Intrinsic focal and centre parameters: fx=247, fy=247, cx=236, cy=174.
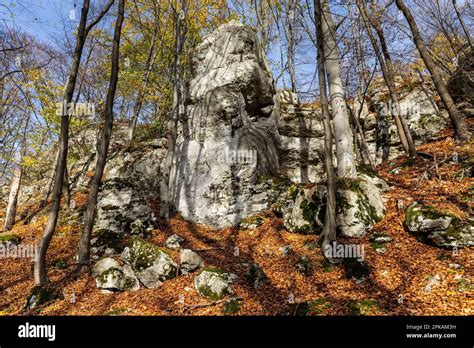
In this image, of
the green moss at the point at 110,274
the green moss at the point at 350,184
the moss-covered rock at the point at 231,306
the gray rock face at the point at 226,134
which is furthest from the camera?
the gray rock face at the point at 226,134

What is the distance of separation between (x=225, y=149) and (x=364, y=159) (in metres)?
8.98

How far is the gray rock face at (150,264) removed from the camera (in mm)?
6945

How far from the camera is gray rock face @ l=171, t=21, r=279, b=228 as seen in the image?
40.7 feet

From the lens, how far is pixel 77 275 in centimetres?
754

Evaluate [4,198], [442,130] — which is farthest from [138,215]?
[4,198]

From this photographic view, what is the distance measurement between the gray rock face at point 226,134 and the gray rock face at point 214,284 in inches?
210

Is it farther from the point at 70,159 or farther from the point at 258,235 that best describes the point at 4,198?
the point at 258,235

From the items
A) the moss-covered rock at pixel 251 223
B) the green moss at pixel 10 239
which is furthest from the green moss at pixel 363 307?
the green moss at pixel 10 239

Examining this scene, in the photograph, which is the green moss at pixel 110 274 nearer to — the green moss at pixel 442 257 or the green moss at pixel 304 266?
the green moss at pixel 304 266

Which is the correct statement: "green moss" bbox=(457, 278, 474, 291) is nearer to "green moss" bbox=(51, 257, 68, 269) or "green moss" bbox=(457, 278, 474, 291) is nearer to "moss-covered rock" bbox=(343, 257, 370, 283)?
"moss-covered rock" bbox=(343, 257, 370, 283)

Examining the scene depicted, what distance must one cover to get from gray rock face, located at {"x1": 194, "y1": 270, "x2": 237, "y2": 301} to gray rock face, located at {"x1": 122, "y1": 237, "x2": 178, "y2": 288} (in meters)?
1.08

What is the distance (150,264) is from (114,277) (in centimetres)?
97

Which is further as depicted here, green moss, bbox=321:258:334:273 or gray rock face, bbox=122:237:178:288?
gray rock face, bbox=122:237:178:288

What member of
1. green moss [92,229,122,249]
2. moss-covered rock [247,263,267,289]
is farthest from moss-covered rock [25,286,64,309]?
moss-covered rock [247,263,267,289]
